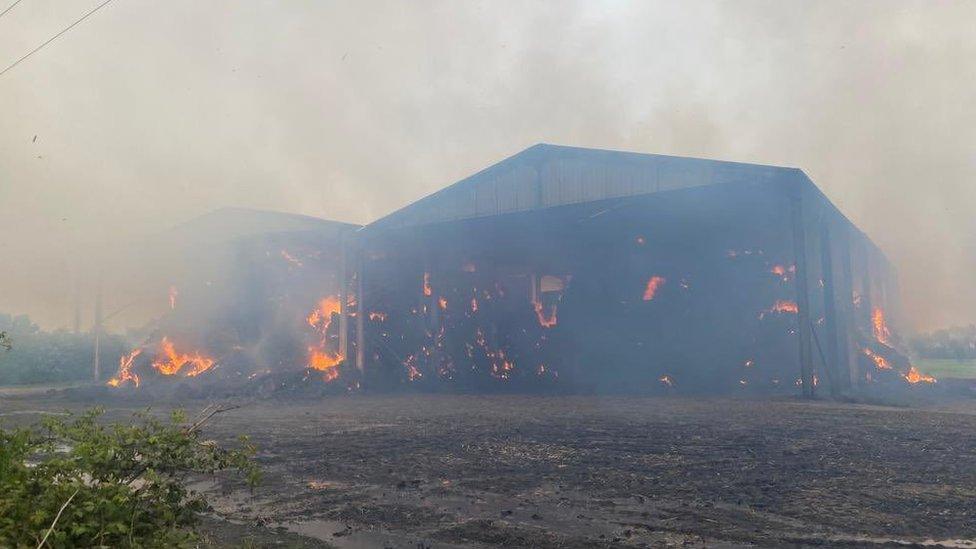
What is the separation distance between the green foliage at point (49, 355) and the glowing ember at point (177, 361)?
7553 mm

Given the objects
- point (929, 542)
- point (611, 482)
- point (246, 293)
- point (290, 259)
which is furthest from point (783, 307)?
point (246, 293)

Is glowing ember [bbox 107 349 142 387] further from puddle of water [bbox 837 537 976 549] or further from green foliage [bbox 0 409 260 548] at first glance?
puddle of water [bbox 837 537 976 549]

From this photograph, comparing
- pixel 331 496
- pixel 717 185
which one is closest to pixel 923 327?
pixel 717 185

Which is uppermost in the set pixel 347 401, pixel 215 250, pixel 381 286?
pixel 215 250

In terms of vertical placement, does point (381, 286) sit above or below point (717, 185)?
below

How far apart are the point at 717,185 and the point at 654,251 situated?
11.7 feet

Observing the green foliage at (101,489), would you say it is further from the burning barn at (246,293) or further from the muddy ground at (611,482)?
the burning barn at (246,293)

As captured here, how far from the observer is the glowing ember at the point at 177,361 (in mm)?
26094

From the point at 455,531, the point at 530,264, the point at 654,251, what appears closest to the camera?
the point at 455,531

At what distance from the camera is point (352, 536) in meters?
5.96

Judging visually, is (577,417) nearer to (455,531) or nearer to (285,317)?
(455,531)

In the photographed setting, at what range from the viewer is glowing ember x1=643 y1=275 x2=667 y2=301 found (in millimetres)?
22219

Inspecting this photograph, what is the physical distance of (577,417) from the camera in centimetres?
1461

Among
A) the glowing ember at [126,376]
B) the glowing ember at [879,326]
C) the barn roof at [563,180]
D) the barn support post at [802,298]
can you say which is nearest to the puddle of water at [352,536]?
the barn support post at [802,298]
